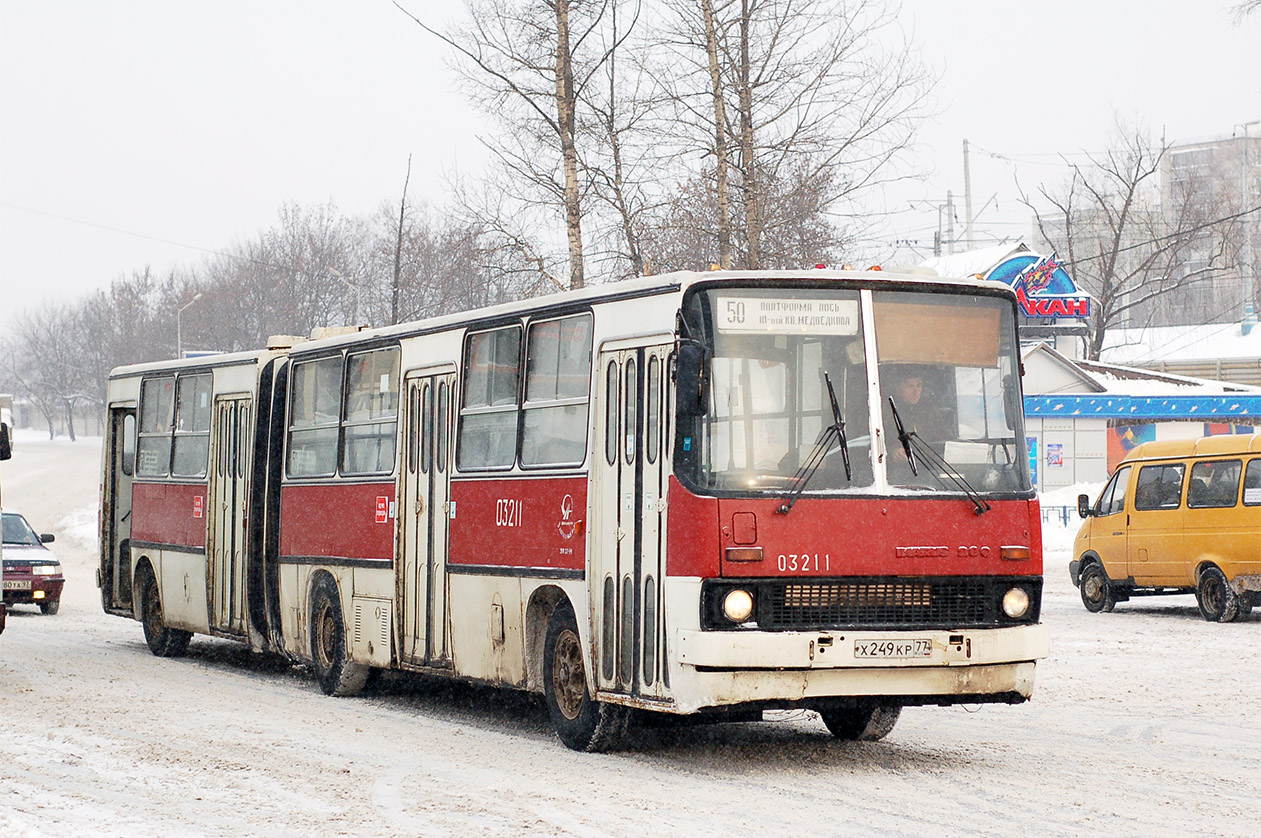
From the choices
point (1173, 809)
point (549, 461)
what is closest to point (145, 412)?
point (549, 461)

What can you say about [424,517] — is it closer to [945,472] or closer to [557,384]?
[557,384]

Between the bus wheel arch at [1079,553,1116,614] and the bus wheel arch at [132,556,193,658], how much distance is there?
Result: 481 inches

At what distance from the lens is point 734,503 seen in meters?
9.90

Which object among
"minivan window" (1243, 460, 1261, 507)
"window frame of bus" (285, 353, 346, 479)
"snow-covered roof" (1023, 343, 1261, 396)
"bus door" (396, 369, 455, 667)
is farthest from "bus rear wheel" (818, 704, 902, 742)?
"snow-covered roof" (1023, 343, 1261, 396)

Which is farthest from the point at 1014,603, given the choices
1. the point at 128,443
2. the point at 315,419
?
the point at 128,443

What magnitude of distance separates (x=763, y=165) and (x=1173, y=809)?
21491 mm

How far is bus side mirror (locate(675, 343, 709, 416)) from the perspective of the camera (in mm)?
9758

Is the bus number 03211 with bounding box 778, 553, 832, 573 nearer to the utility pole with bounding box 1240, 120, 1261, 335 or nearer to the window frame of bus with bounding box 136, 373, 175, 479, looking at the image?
the window frame of bus with bounding box 136, 373, 175, 479

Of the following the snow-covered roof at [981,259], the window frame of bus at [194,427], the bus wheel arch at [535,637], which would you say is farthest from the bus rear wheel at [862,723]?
the snow-covered roof at [981,259]

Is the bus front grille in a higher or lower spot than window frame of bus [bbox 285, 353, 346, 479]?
lower

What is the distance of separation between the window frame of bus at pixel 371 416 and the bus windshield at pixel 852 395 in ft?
15.2

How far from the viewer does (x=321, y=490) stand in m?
15.5

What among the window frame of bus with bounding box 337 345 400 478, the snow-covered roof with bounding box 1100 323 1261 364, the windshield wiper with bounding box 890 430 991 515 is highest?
the snow-covered roof with bounding box 1100 323 1261 364

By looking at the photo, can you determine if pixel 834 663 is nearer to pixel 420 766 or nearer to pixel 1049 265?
pixel 420 766
